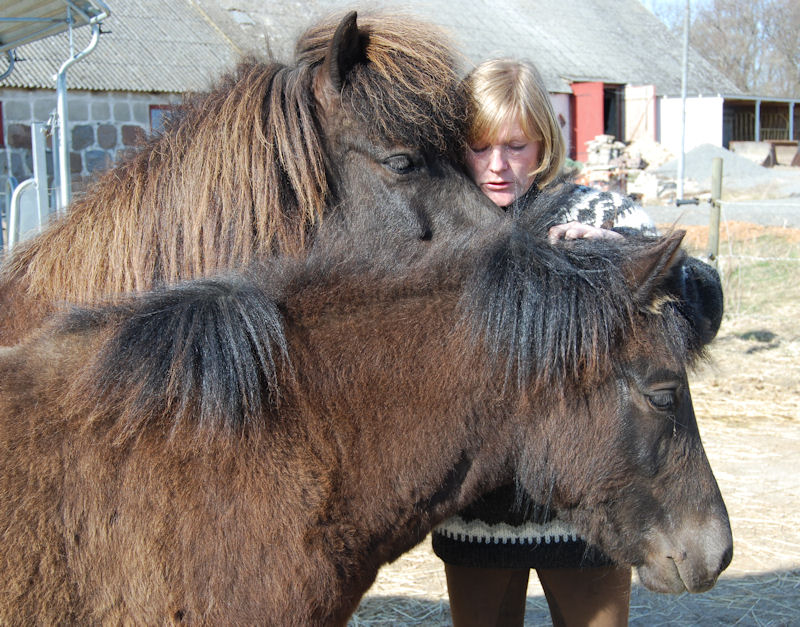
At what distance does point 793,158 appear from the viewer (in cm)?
3241

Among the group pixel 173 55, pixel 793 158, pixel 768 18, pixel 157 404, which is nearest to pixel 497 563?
pixel 157 404

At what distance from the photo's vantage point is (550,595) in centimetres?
271

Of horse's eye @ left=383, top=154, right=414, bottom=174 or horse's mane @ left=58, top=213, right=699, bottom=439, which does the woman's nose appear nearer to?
horse's eye @ left=383, top=154, right=414, bottom=174

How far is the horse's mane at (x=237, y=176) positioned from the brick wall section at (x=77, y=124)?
37.3ft

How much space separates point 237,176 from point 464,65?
98 cm

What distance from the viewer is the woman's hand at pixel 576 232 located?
216cm

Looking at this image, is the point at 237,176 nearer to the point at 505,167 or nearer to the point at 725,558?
the point at 505,167

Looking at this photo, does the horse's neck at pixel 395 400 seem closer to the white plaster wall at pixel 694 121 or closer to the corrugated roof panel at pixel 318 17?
the corrugated roof panel at pixel 318 17

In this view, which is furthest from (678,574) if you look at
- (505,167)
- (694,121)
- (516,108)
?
(694,121)

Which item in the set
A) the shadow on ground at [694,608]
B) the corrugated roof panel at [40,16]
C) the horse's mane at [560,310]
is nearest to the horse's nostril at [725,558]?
the horse's mane at [560,310]

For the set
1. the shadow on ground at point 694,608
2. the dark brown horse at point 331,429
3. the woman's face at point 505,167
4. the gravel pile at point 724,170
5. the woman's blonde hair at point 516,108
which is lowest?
the shadow on ground at point 694,608

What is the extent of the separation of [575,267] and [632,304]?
16cm

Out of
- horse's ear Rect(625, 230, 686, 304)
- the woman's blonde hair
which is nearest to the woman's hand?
horse's ear Rect(625, 230, 686, 304)

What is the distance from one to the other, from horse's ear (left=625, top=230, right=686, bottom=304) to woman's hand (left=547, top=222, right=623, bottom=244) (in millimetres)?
272
